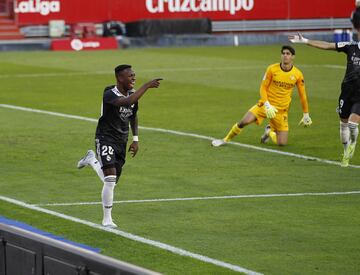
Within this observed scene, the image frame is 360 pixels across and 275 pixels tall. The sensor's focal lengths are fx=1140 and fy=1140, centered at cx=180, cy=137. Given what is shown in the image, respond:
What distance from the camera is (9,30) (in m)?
49.1

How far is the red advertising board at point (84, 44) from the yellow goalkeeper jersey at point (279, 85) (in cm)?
2638

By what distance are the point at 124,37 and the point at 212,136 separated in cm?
2717

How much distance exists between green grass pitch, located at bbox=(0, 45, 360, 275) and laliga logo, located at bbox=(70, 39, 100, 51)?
13.6 metres

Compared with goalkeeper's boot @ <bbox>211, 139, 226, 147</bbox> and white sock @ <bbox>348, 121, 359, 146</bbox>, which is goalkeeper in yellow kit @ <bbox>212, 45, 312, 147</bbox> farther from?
white sock @ <bbox>348, 121, 359, 146</bbox>

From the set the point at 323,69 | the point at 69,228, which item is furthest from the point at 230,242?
the point at 323,69

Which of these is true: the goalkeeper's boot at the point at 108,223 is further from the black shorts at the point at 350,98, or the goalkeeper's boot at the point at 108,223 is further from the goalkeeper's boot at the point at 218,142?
the goalkeeper's boot at the point at 218,142

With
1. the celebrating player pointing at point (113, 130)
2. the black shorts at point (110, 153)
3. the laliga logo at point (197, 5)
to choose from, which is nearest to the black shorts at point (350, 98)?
the celebrating player pointing at point (113, 130)

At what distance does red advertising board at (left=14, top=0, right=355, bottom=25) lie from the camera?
49.8 meters

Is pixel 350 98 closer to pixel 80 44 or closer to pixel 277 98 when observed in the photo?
pixel 277 98

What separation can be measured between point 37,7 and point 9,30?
1.68 metres

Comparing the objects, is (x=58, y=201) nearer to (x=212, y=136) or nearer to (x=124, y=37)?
(x=212, y=136)

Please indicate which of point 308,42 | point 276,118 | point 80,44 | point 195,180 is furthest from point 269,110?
point 80,44

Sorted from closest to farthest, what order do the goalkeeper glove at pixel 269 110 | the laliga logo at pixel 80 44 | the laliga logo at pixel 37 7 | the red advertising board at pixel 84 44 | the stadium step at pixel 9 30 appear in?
the goalkeeper glove at pixel 269 110, the red advertising board at pixel 84 44, the laliga logo at pixel 80 44, the stadium step at pixel 9 30, the laliga logo at pixel 37 7

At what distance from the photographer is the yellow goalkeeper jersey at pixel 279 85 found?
21.6 meters
